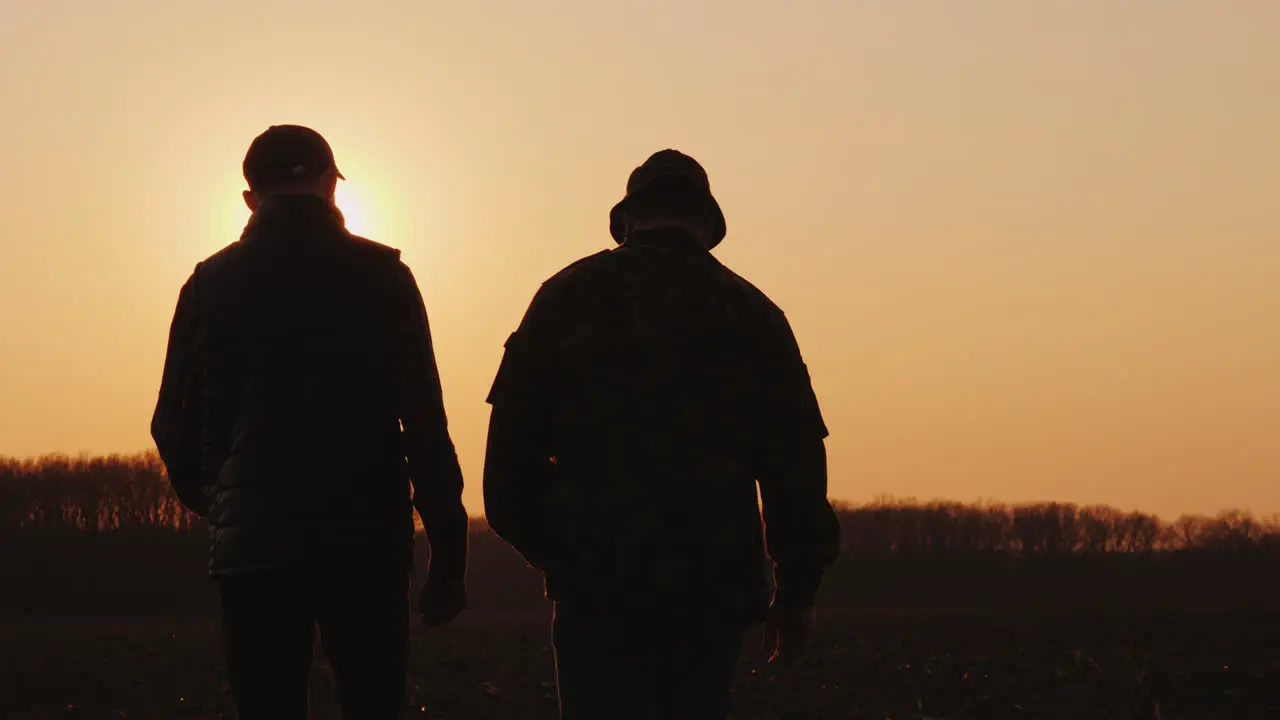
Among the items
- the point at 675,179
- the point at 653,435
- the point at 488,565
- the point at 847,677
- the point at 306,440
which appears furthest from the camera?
the point at 488,565

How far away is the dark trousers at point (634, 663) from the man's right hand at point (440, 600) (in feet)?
1.16

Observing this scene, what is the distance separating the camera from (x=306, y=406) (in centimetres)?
435

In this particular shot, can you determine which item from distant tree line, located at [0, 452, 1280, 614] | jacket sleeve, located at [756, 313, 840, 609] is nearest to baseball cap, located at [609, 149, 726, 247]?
jacket sleeve, located at [756, 313, 840, 609]

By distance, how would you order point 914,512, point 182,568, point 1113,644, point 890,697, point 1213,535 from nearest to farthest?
point 890,697 → point 1113,644 → point 182,568 → point 1213,535 → point 914,512

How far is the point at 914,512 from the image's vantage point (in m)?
115

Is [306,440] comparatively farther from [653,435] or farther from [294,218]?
[653,435]

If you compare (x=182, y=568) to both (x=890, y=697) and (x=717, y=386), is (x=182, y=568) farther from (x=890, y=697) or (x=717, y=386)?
(x=717, y=386)

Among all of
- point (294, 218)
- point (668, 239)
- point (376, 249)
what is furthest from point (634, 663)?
point (294, 218)

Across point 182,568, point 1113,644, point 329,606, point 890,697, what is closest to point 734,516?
point 329,606

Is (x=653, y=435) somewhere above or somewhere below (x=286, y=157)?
below

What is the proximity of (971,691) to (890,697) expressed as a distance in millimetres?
1094

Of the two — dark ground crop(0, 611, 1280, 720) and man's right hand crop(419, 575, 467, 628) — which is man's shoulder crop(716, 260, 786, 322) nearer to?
man's right hand crop(419, 575, 467, 628)

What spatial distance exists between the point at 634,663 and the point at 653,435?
0.59m

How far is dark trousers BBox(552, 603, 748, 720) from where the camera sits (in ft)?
14.4
